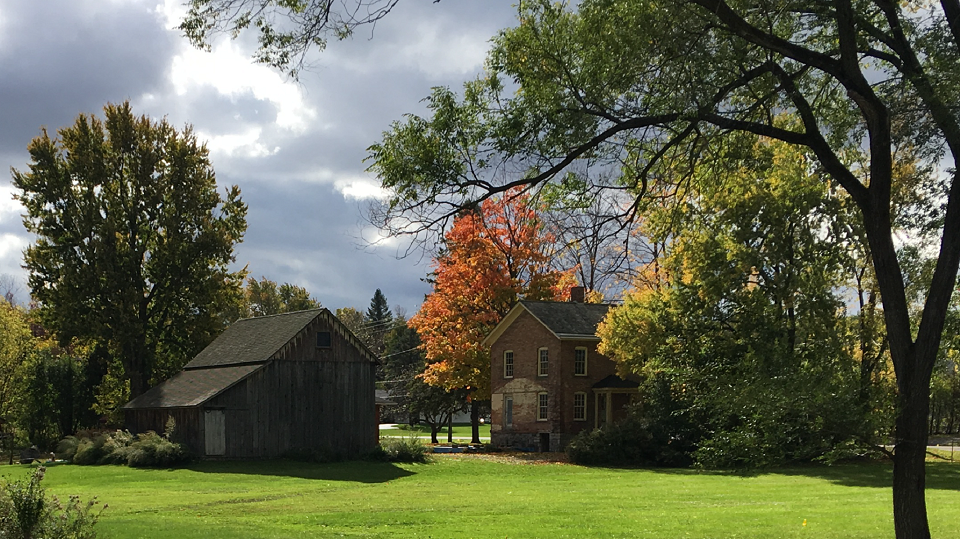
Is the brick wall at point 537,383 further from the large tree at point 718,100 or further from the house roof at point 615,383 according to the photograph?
the large tree at point 718,100

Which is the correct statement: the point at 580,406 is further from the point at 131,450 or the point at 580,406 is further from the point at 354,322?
the point at 354,322

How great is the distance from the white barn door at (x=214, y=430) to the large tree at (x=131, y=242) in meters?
13.6

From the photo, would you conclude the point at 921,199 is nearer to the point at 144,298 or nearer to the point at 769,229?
the point at 769,229

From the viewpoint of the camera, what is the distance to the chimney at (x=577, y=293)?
169 ft

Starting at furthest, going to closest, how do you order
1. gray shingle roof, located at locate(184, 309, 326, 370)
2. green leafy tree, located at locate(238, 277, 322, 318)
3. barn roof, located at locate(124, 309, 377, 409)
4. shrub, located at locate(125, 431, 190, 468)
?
green leafy tree, located at locate(238, 277, 322, 318), gray shingle roof, located at locate(184, 309, 326, 370), barn roof, located at locate(124, 309, 377, 409), shrub, located at locate(125, 431, 190, 468)

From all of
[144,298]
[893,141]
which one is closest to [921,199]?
[893,141]

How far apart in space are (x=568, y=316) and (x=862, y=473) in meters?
18.2

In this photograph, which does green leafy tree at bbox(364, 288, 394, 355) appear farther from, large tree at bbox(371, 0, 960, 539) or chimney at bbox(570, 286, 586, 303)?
large tree at bbox(371, 0, 960, 539)

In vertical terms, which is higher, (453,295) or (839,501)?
(453,295)

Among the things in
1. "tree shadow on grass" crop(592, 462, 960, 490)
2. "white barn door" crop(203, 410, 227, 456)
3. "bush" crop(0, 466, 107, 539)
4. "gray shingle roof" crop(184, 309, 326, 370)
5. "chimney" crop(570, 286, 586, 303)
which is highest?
"chimney" crop(570, 286, 586, 303)

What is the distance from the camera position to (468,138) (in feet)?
40.8

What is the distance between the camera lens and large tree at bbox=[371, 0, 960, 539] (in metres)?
11.3

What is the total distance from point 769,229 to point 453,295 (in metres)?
21.7

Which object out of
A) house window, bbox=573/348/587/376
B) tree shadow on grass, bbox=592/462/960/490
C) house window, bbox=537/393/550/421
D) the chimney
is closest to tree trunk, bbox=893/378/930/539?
tree shadow on grass, bbox=592/462/960/490
